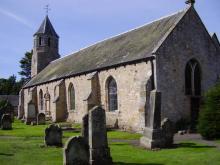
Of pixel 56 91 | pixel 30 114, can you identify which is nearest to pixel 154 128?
pixel 56 91

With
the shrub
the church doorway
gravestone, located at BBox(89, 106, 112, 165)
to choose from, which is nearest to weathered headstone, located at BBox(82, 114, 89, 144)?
gravestone, located at BBox(89, 106, 112, 165)

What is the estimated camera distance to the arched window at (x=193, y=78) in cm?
2617

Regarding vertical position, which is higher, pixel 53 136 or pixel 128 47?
pixel 128 47

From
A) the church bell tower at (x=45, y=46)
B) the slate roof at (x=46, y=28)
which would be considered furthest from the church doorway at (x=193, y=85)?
the slate roof at (x=46, y=28)

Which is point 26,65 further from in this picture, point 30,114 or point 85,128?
point 85,128

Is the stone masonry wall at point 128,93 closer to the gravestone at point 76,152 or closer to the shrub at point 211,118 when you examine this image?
the shrub at point 211,118

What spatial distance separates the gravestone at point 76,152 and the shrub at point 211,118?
30.6ft

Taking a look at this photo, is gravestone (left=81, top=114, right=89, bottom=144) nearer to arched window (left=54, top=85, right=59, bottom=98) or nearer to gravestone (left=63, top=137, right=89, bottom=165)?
gravestone (left=63, top=137, right=89, bottom=165)

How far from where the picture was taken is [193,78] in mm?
26406

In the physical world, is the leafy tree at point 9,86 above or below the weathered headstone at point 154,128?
above

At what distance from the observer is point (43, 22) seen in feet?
186

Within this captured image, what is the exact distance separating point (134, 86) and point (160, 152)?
1118cm

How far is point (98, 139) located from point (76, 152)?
3.28 feet

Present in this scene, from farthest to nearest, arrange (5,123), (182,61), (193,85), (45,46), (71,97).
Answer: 1. (45,46)
2. (71,97)
3. (5,123)
4. (193,85)
5. (182,61)
